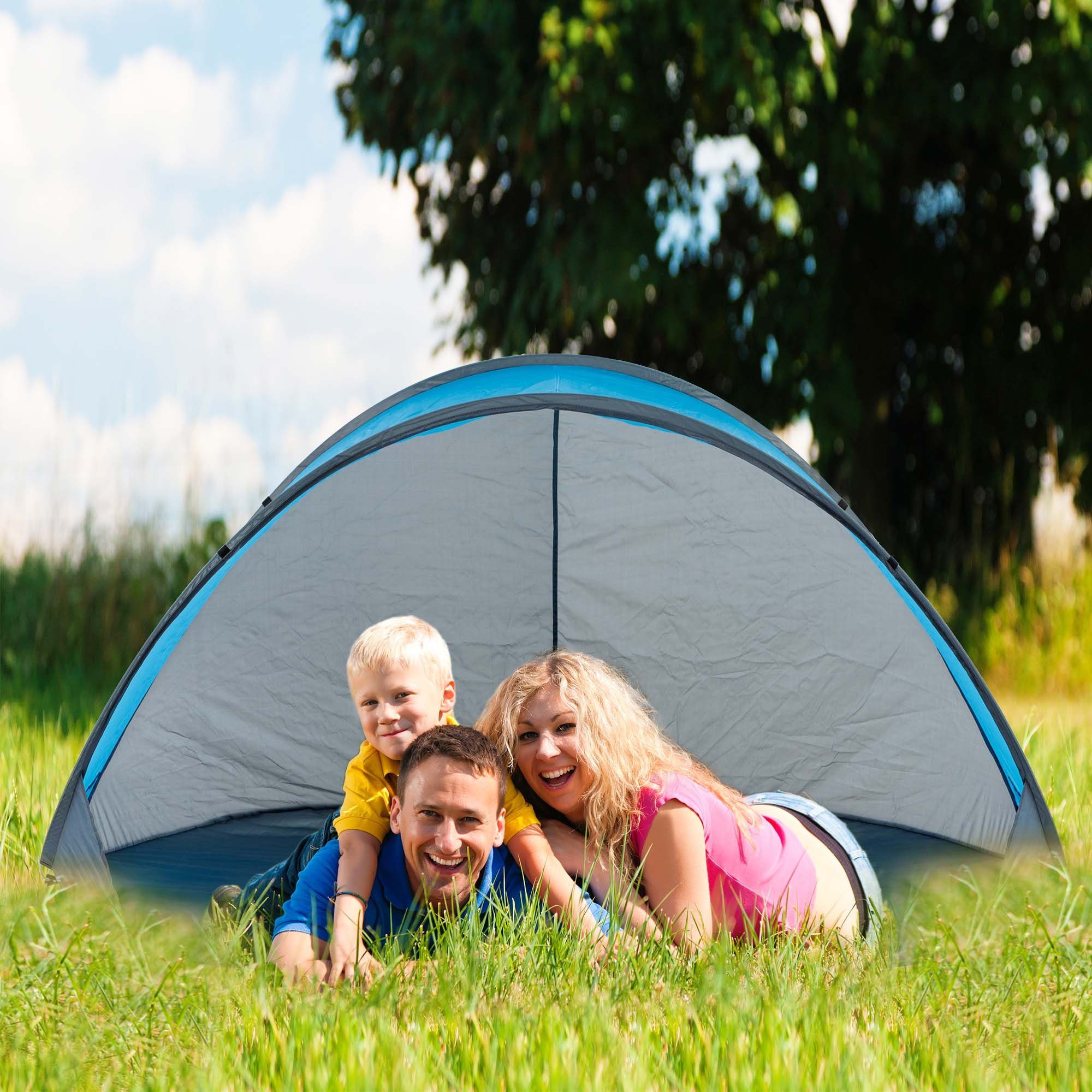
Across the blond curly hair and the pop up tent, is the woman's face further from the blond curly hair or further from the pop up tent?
the pop up tent

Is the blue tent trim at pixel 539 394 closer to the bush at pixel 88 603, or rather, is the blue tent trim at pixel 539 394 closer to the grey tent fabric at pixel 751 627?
the grey tent fabric at pixel 751 627

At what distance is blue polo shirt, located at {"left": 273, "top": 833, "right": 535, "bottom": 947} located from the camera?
2039 millimetres

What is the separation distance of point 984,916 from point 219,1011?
1.52m

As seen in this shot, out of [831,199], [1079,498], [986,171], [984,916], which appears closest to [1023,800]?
[984,916]

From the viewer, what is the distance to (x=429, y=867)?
2.00m

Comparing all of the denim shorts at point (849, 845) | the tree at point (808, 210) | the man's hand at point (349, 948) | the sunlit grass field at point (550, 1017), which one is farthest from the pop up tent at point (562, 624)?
the tree at point (808, 210)

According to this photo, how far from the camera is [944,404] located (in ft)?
24.9

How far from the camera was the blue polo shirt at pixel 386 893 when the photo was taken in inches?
80.3

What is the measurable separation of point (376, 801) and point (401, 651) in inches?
12.5

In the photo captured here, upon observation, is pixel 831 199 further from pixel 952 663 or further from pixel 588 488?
pixel 952 663

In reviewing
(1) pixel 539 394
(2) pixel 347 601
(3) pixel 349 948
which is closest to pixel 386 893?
(3) pixel 349 948

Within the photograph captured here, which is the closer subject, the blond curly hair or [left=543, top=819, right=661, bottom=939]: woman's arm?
[left=543, top=819, right=661, bottom=939]: woman's arm

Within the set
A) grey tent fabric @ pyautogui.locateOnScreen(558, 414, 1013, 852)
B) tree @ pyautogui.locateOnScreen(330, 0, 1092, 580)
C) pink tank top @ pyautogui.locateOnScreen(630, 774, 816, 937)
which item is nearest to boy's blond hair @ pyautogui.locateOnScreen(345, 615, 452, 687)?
pink tank top @ pyautogui.locateOnScreen(630, 774, 816, 937)

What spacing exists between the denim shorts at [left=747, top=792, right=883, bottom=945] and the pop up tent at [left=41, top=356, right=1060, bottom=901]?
1.88 ft
